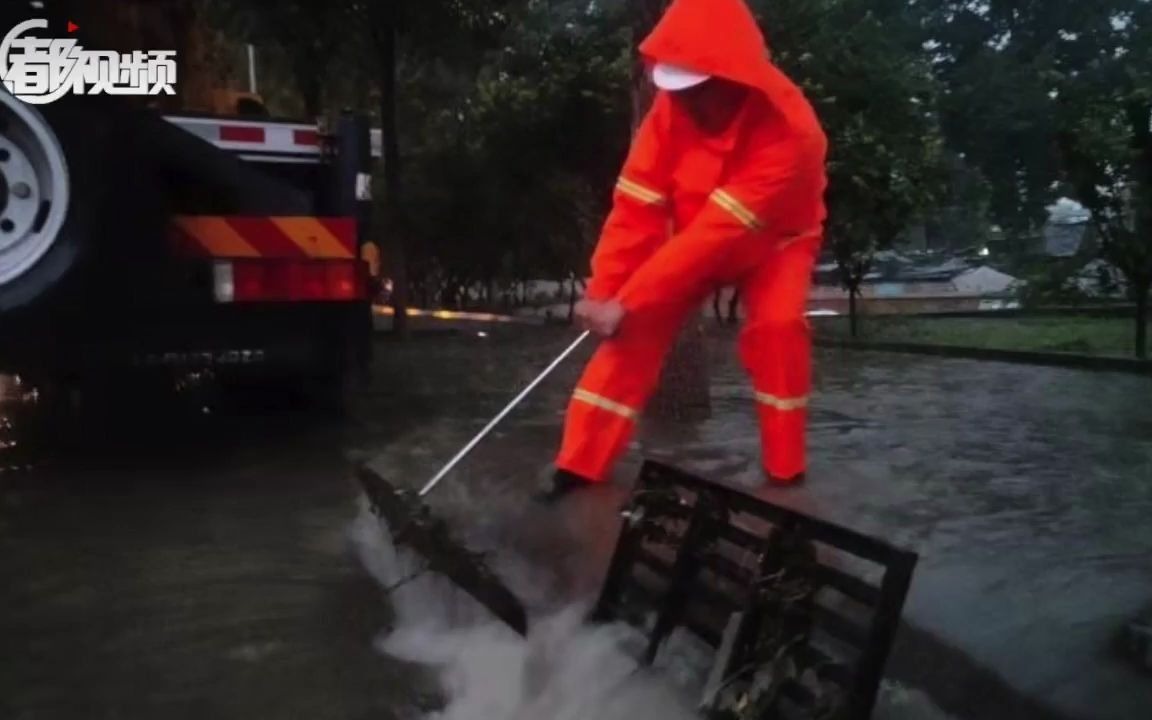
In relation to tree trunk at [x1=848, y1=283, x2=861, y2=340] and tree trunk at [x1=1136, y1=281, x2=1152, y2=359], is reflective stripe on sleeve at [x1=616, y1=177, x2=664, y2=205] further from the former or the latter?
tree trunk at [x1=848, y1=283, x2=861, y2=340]

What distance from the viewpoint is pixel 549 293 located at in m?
31.2

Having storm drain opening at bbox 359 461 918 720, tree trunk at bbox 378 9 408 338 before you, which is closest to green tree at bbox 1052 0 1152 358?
storm drain opening at bbox 359 461 918 720

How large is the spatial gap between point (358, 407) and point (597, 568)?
16.0ft

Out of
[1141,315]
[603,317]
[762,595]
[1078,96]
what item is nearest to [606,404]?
[603,317]

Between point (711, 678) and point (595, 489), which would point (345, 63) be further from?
point (711, 678)

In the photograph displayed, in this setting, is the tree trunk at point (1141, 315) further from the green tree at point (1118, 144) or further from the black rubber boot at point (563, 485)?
the black rubber boot at point (563, 485)

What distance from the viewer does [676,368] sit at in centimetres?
815

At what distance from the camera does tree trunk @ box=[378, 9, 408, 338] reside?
16609 mm

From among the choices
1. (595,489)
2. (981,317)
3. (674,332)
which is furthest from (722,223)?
(981,317)

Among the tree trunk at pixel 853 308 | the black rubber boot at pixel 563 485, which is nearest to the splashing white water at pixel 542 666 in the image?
the black rubber boot at pixel 563 485

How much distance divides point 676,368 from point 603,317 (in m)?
3.49

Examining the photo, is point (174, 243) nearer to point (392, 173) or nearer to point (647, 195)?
point (647, 195)

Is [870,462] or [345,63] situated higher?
[345,63]
